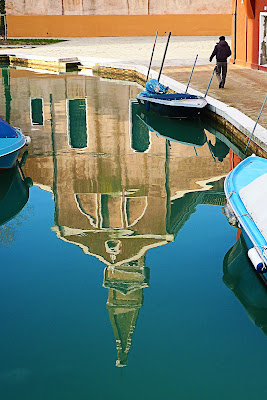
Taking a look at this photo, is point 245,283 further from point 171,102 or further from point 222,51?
point 222,51

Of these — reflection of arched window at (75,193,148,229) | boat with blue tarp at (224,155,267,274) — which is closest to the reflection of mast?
reflection of arched window at (75,193,148,229)

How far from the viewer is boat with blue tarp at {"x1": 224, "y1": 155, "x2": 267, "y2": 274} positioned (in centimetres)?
660

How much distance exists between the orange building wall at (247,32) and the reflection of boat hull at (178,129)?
630 centimetres

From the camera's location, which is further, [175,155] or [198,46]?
[198,46]

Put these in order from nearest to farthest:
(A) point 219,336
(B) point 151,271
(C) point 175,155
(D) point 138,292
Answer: (A) point 219,336, (D) point 138,292, (B) point 151,271, (C) point 175,155

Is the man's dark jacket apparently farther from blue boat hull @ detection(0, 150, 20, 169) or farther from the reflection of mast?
blue boat hull @ detection(0, 150, 20, 169)

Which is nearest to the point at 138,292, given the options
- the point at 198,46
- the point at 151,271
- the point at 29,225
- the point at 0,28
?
the point at 151,271

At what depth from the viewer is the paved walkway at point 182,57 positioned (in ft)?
51.8

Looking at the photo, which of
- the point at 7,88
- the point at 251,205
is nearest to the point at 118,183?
the point at 251,205

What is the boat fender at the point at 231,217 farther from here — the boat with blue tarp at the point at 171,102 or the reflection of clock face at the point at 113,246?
the boat with blue tarp at the point at 171,102

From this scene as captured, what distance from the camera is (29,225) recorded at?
910cm

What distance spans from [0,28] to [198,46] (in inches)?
505

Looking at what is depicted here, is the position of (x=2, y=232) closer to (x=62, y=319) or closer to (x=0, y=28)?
(x=62, y=319)

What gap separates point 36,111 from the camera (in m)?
16.9
